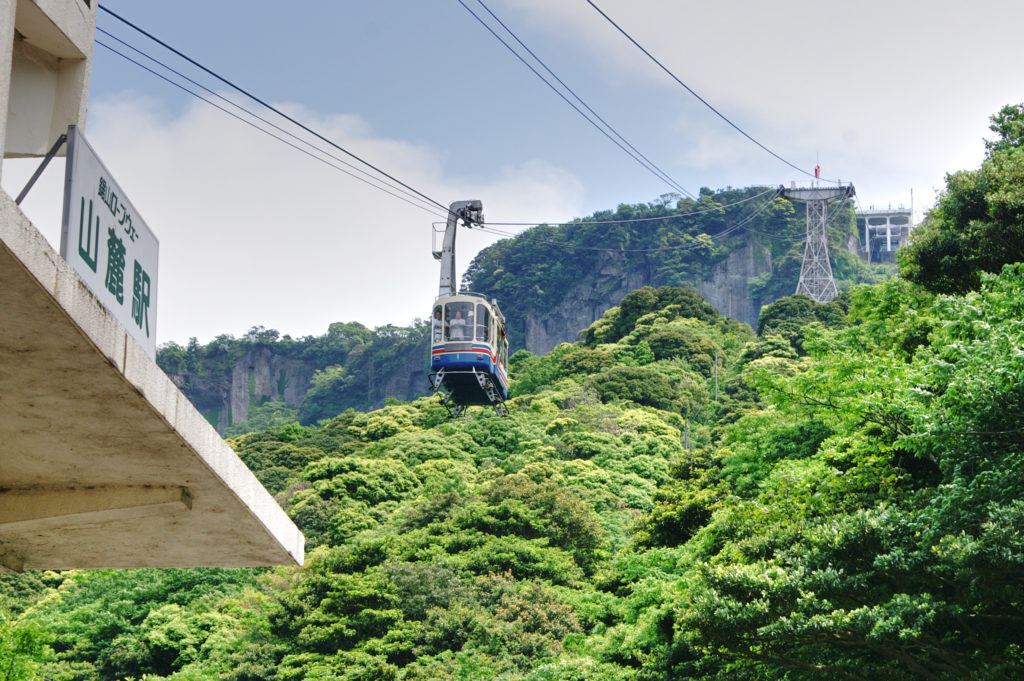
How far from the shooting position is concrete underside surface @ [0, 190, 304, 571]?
4117 millimetres

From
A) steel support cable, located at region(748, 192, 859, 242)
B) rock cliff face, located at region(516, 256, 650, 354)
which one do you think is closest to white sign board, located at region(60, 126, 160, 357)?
steel support cable, located at region(748, 192, 859, 242)

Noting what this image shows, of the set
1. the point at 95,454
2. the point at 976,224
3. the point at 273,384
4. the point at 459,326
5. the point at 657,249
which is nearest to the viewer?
the point at 95,454

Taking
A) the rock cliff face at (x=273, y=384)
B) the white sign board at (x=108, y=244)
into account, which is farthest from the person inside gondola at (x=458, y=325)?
the rock cliff face at (x=273, y=384)

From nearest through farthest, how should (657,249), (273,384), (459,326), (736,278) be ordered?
(459,326), (736,278), (273,384), (657,249)

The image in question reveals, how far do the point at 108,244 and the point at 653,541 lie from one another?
17956mm

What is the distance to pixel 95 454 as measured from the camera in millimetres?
5391

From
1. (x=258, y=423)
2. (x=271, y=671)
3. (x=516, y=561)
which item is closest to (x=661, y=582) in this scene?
(x=516, y=561)

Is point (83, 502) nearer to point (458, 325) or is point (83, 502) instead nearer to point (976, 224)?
point (458, 325)

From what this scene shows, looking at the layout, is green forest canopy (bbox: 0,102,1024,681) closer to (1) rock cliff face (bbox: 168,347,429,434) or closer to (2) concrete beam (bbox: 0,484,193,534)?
(2) concrete beam (bbox: 0,484,193,534)

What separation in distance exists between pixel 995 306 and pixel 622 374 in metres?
31.6

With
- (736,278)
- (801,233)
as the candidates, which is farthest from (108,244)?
(736,278)

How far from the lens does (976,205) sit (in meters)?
19.6

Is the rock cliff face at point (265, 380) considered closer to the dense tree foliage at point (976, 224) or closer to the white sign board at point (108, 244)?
the dense tree foliage at point (976, 224)

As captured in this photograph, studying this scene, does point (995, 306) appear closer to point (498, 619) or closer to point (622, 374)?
point (498, 619)
